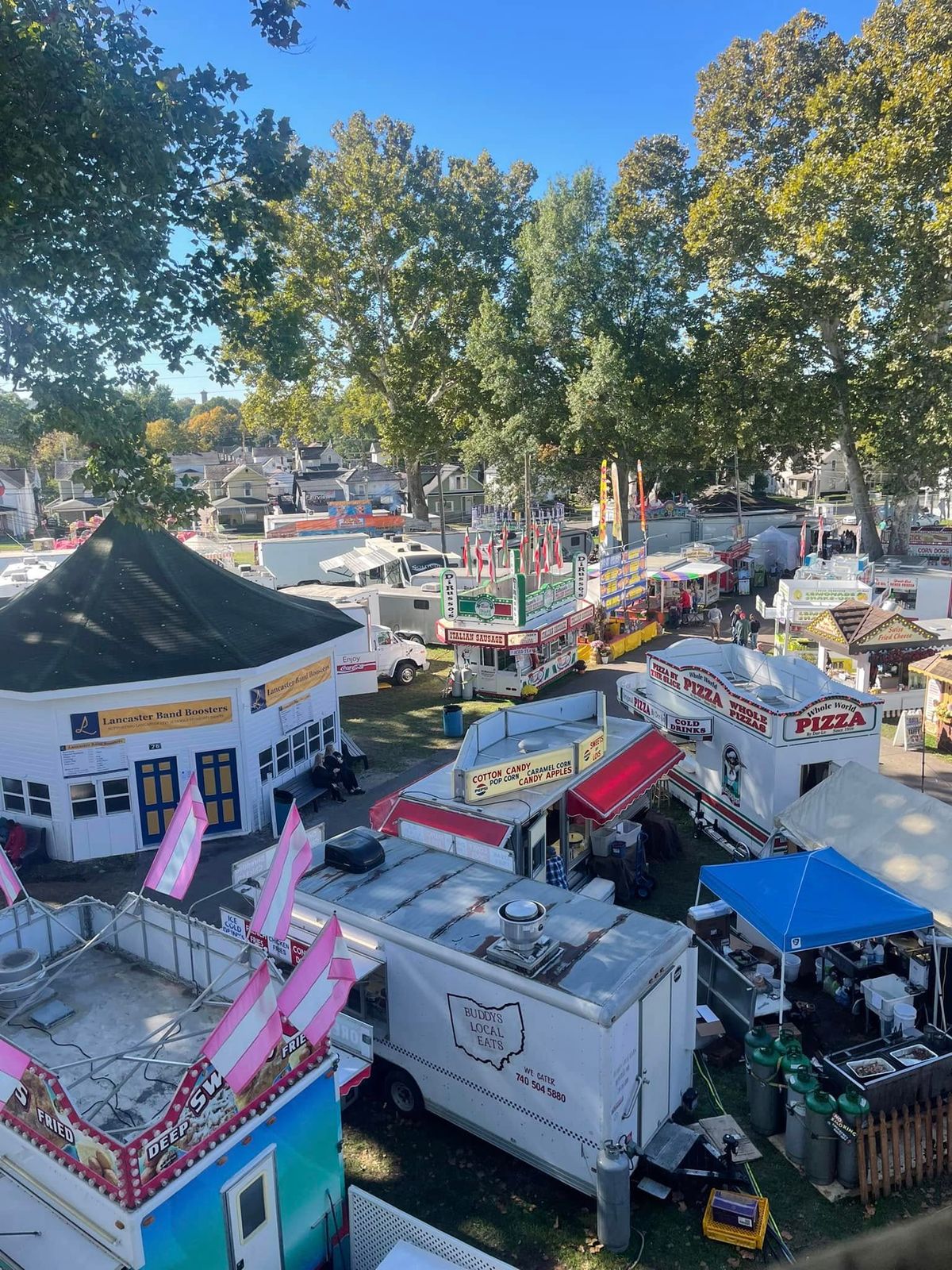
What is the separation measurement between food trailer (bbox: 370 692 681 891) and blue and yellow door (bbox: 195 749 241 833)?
432 centimetres

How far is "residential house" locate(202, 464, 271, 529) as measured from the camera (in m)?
83.3

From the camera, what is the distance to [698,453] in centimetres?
4631

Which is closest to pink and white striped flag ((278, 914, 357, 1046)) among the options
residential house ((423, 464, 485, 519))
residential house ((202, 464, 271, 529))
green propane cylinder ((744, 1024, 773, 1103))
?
green propane cylinder ((744, 1024, 773, 1103))

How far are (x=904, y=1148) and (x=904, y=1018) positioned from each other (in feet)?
5.46

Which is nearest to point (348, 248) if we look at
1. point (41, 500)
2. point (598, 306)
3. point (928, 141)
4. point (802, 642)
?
point (598, 306)

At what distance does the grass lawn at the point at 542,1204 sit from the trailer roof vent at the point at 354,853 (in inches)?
101

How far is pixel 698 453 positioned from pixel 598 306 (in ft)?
29.9

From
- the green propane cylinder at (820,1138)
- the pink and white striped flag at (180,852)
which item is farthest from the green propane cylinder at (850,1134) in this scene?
the pink and white striped flag at (180,852)

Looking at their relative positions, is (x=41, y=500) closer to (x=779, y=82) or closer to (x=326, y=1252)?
(x=779, y=82)

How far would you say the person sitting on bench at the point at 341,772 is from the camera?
1833cm

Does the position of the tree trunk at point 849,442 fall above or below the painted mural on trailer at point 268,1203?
above

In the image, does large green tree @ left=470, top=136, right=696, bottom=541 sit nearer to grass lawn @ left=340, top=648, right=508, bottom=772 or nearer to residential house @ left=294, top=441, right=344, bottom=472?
grass lawn @ left=340, top=648, right=508, bottom=772

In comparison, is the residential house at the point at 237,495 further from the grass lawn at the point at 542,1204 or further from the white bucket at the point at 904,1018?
the white bucket at the point at 904,1018

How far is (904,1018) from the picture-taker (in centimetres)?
977
